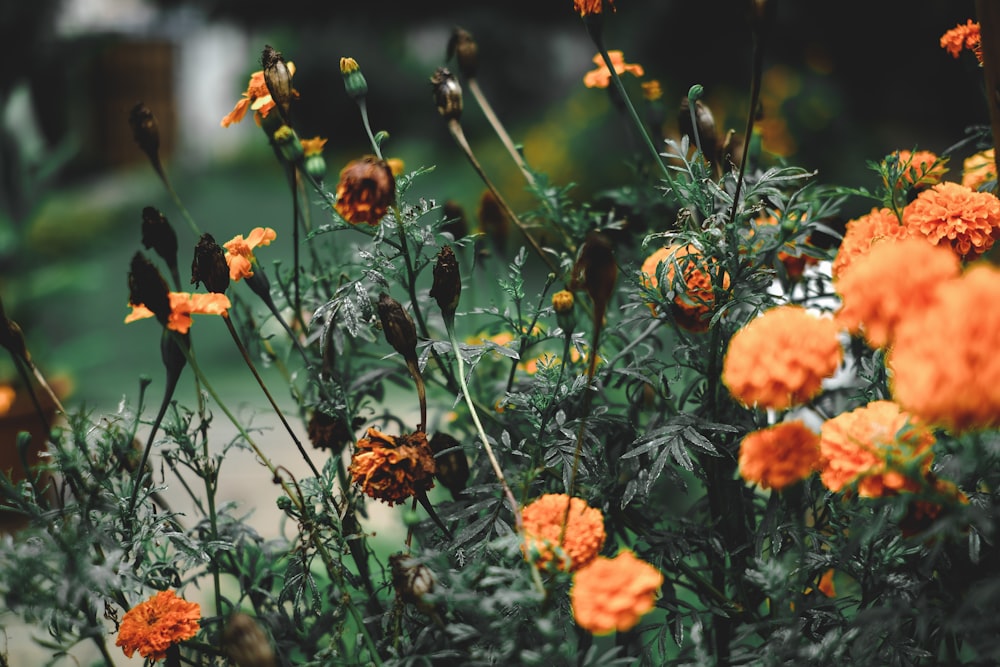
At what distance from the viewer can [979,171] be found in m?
0.77

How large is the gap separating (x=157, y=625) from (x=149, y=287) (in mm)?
224

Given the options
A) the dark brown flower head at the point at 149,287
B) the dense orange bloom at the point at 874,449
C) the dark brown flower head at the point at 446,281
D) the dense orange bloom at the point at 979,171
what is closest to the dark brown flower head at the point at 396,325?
the dark brown flower head at the point at 446,281

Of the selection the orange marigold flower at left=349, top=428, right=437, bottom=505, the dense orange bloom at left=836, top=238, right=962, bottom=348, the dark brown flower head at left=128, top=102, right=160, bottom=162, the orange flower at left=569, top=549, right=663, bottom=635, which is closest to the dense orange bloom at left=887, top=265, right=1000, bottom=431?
the dense orange bloom at left=836, top=238, right=962, bottom=348

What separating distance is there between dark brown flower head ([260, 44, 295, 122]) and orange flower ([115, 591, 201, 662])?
370 mm

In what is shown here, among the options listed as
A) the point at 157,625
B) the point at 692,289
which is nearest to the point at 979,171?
the point at 692,289

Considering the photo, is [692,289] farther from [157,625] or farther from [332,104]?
[332,104]

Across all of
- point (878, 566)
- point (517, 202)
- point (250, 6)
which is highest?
point (250, 6)

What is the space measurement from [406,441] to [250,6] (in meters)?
7.13

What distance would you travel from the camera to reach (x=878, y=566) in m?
0.57

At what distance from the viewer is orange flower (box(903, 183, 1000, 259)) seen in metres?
0.60

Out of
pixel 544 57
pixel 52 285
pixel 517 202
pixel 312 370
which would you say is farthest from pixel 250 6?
pixel 312 370

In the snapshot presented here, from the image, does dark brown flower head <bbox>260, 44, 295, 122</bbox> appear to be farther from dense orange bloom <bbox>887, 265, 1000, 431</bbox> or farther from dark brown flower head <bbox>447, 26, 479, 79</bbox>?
dense orange bloom <bbox>887, 265, 1000, 431</bbox>

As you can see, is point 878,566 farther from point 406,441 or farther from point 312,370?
point 312,370

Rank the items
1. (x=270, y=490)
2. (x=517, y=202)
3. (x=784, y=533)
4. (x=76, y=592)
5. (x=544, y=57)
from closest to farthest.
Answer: (x=76, y=592) < (x=784, y=533) < (x=270, y=490) < (x=517, y=202) < (x=544, y=57)
